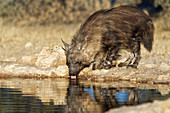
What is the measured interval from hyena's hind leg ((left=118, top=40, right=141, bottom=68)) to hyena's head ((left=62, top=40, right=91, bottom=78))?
1290mm

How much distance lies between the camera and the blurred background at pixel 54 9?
24688 millimetres

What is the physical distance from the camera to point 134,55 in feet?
37.2

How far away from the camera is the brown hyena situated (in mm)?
10539

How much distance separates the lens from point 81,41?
1059 centimetres

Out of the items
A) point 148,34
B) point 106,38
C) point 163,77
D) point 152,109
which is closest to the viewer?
point 152,109

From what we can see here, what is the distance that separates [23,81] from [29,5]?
18.6 meters

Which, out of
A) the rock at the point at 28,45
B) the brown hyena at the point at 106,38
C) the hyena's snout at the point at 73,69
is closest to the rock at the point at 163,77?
the brown hyena at the point at 106,38

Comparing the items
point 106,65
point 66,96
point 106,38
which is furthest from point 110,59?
point 66,96

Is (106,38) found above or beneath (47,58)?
above

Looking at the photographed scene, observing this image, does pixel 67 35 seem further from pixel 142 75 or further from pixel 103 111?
pixel 103 111

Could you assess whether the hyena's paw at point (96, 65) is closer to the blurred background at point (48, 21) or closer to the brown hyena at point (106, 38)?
the brown hyena at point (106, 38)

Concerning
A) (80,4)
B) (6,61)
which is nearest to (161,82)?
(6,61)

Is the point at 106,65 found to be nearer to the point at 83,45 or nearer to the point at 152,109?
the point at 83,45

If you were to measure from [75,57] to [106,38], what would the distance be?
951 mm
